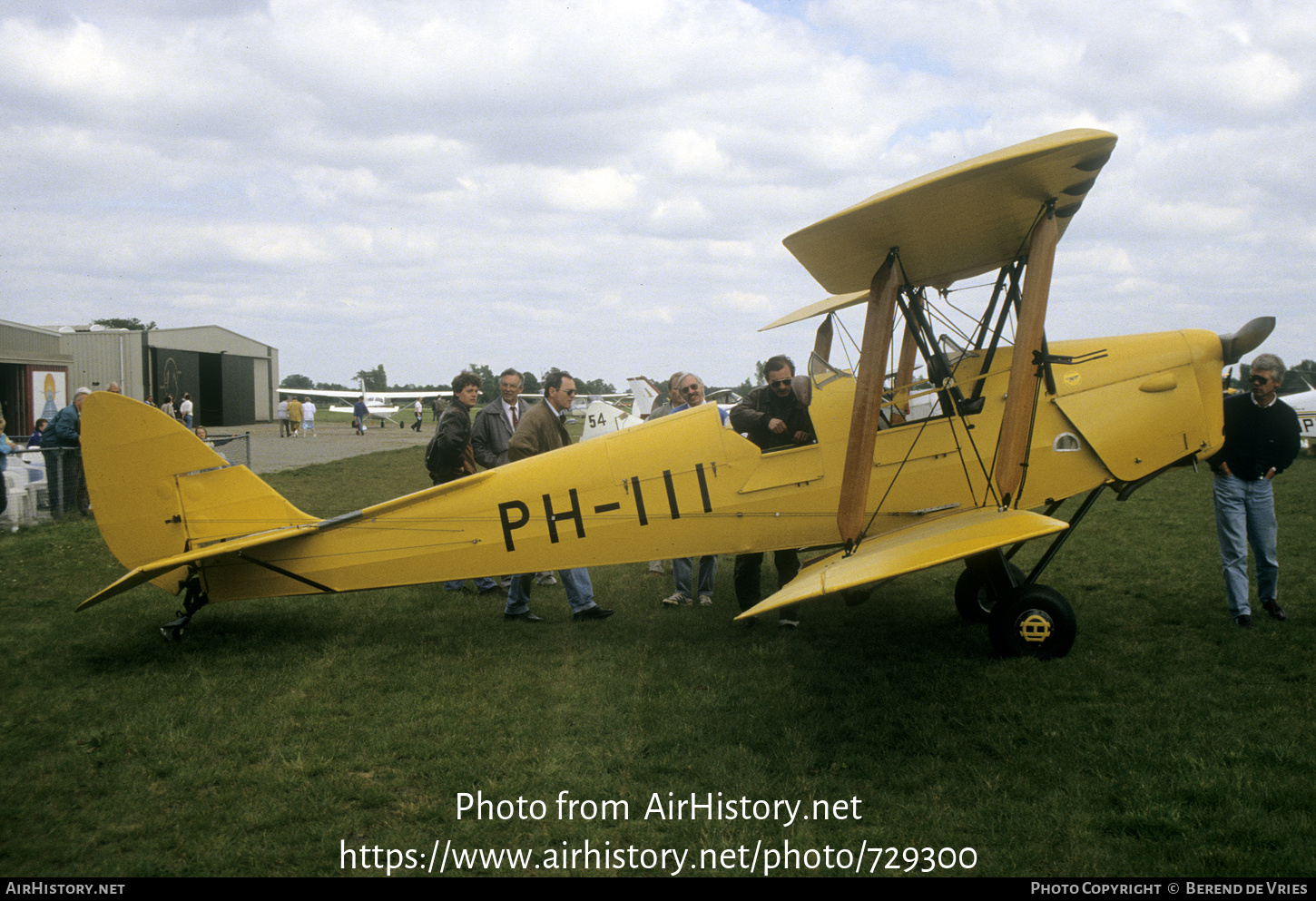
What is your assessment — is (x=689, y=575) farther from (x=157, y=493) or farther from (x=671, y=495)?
(x=157, y=493)

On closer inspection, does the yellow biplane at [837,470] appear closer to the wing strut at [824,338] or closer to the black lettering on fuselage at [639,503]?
the black lettering on fuselage at [639,503]

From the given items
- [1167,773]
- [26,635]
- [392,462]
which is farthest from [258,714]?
[392,462]

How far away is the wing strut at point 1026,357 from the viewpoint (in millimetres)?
4434

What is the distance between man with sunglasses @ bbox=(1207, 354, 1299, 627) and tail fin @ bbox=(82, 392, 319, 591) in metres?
6.35

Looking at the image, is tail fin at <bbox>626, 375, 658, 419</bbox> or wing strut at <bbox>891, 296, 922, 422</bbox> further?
tail fin at <bbox>626, 375, 658, 419</bbox>

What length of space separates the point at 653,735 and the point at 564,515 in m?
1.76

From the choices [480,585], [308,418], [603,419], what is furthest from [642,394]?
[308,418]

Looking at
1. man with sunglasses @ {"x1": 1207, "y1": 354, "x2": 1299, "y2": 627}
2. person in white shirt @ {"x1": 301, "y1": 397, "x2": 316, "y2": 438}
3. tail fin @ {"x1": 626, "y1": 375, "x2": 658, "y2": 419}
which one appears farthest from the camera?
person in white shirt @ {"x1": 301, "y1": 397, "x2": 316, "y2": 438}

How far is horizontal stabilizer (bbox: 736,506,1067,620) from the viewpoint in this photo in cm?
363

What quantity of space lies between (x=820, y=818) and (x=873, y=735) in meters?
0.77

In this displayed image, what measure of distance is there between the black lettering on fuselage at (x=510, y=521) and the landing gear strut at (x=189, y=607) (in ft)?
6.54

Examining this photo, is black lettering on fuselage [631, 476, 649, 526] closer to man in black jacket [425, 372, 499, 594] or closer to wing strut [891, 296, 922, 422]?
wing strut [891, 296, 922, 422]

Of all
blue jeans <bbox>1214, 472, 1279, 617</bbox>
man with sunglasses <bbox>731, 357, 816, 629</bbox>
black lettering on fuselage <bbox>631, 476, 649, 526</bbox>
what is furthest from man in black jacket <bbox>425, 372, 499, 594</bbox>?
blue jeans <bbox>1214, 472, 1279, 617</bbox>

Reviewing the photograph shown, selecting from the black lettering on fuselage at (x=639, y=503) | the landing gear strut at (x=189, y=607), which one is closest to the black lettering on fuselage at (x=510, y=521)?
the black lettering on fuselage at (x=639, y=503)
